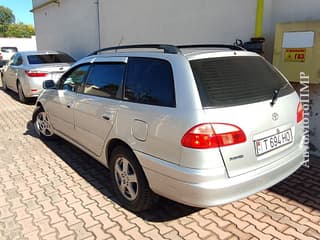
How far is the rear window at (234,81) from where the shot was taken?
223 centimetres

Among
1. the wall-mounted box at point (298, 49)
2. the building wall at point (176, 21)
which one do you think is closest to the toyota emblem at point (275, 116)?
the wall-mounted box at point (298, 49)

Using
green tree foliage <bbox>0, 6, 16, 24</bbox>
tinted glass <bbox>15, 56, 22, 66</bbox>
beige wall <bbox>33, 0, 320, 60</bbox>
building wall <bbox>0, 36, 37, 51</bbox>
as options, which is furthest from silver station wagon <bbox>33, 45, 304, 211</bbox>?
green tree foliage <bbox>0, 6, 16, 24</bbox>

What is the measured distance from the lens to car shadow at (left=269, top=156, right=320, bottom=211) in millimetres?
3010

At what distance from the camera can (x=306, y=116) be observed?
4.05 meters

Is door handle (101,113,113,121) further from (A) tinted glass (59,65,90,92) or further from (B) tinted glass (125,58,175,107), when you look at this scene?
(A) tinted glass (59,65,90,92)

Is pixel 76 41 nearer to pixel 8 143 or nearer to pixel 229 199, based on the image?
pixel 8 143

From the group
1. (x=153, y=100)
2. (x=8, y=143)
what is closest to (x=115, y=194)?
(x=153, y=100)

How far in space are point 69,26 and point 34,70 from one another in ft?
14.6

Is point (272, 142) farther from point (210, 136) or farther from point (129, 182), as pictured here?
point (129, 182)

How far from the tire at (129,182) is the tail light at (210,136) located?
0.71 meters

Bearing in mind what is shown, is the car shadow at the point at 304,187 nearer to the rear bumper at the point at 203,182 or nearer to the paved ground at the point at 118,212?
the paved ground at the point at 118,212

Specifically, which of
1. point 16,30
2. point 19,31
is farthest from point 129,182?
point 16,30

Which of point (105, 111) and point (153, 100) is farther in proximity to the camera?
point (105, 111)

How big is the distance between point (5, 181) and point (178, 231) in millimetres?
2374
